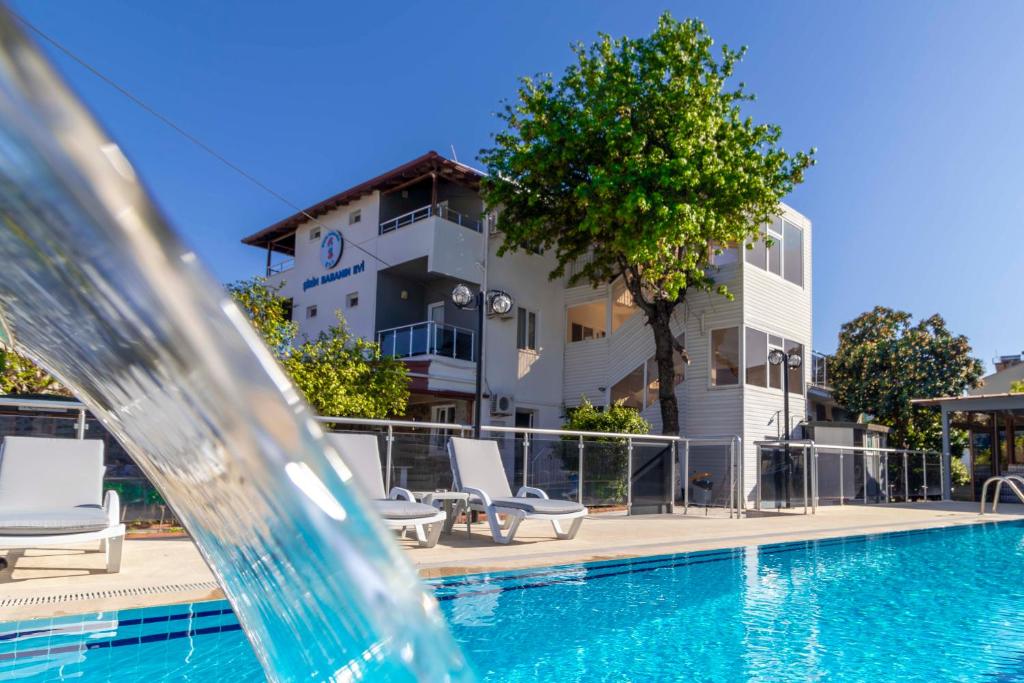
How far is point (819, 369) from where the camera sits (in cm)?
2525

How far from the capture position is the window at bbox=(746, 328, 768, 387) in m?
19.9

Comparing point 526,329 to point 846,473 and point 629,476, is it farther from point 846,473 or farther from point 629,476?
point 629,476

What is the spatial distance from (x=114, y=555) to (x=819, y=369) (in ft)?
77.3

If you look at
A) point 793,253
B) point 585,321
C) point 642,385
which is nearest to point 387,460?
point 642,385

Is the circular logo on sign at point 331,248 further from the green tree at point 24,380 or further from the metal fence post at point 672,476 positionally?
the metal fence post at point 672,476

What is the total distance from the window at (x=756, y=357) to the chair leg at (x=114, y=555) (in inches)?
655

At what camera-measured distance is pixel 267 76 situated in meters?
20.2

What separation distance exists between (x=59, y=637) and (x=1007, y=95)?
A: 19.0 metres

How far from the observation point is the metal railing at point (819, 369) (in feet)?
79.6

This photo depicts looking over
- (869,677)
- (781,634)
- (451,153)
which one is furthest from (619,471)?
(451,153)

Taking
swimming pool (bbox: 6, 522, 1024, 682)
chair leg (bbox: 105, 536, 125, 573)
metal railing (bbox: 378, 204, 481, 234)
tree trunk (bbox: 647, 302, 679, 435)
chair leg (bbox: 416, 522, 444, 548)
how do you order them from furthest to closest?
metal railing (bbox: 378, 204, 481, 234), tree trunk (bbox: 647, 302, 679, 435), chair leg (bbox: 416, 522, 444, 548), chair leg (bbox: 105, 536, 125, 573), swimming pool (bbox: 6, 522, 1024, 682)

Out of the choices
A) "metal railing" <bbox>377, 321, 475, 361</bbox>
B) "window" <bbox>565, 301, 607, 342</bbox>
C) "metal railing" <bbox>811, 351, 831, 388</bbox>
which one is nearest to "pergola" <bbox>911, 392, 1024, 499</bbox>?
"metal railing" <bbox>811, 351, 831, 388</bbox>

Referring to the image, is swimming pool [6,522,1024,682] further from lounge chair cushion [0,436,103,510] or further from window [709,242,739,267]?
window [709,242,739,267]

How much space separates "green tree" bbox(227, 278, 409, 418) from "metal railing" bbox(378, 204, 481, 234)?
733 centimetres
